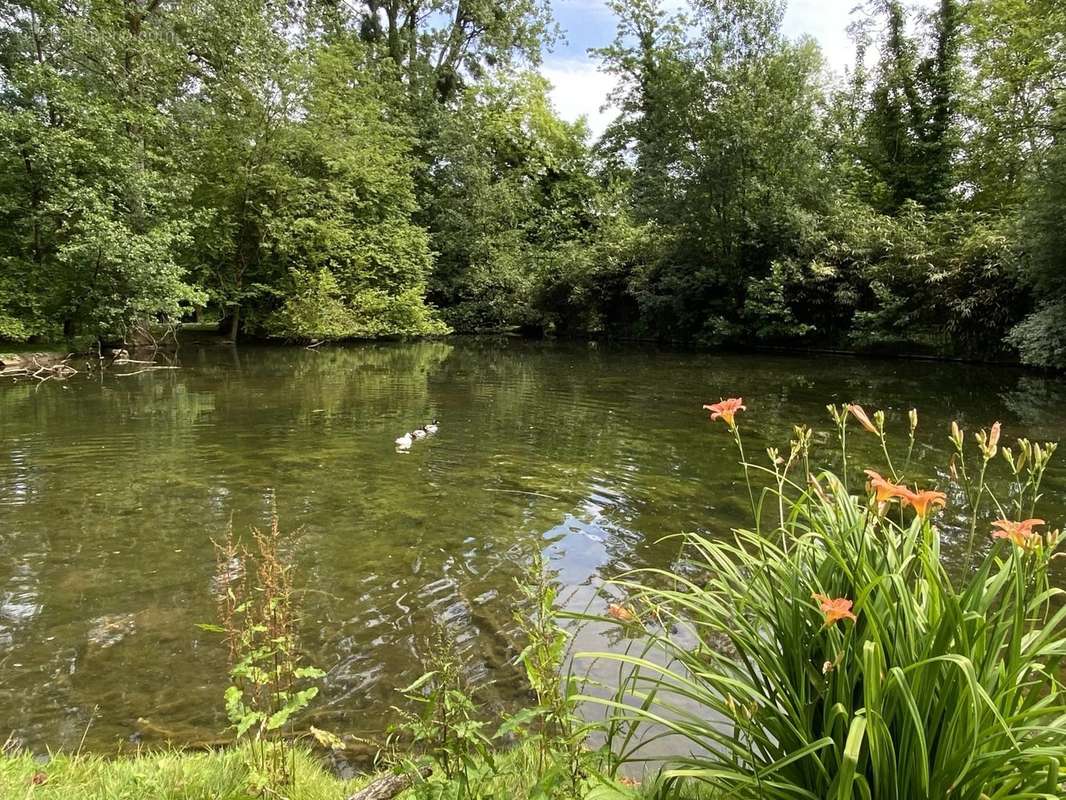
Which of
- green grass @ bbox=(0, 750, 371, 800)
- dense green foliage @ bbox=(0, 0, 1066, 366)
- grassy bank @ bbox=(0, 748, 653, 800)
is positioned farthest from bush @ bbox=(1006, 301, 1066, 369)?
green grass @ bbox=(0, 750, 371, 800)

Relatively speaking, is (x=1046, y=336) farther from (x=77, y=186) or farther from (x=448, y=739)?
(x=77, y=186)

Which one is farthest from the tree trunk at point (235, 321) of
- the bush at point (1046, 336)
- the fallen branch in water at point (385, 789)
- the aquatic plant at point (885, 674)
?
the aquatic plant at point (885, 674)

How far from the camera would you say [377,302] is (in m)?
22.5

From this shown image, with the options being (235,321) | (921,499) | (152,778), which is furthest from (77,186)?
(921,499)

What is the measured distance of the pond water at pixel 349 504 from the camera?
10.5ft

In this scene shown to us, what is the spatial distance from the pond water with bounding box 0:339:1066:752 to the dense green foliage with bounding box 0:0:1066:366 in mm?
3733

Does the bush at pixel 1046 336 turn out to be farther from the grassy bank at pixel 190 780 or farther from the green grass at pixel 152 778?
the green grass at pixel 152 778

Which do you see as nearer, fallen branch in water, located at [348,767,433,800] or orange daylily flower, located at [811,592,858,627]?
orange daylily flower, located at [811,592,858,627]

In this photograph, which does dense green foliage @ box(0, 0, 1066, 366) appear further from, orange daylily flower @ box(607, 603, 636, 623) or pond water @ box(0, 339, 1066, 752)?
orange daylily flower @ box(607, 603, 636, 623)

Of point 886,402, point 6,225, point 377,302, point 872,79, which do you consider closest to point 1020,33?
point 872,79

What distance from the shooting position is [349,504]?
5.83 metres

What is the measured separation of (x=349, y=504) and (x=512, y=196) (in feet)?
80.6

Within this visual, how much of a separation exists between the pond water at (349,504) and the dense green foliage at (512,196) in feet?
12.2

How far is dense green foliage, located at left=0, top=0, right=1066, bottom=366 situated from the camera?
15.1 metres
